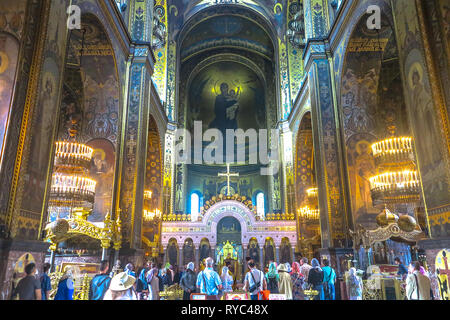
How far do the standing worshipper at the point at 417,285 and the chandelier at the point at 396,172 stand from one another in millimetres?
3978

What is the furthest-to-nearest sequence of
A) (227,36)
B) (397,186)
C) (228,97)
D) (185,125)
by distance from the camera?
1. (228,97)
2. (227,36)
3. (185,125)
4. (397,186)

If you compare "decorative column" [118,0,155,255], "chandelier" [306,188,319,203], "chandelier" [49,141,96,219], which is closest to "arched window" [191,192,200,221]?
"chandelier" [306,188,319,203]

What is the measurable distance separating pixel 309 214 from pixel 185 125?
1386cm

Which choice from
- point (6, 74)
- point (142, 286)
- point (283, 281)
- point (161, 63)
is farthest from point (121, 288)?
point (161, 63)

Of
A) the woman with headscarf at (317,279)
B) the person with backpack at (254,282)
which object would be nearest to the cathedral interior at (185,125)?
the woman with headscarf at (317,279)

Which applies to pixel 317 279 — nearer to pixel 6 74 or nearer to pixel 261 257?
pixel 6 74

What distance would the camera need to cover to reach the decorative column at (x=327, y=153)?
10.4 meters

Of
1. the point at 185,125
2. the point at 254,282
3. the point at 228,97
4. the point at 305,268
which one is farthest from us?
the point at 228,97

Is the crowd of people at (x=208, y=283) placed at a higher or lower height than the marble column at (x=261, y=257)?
lower

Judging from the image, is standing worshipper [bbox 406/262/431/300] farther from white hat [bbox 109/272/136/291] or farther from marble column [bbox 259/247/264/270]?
marble column [bbox 259/247/264/270]

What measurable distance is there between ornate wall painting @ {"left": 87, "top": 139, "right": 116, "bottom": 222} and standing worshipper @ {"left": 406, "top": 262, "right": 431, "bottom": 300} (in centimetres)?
848

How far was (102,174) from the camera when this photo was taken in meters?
11.0

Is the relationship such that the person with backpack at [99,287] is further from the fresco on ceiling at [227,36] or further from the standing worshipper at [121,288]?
the fresco on ceiling at [227,36]
